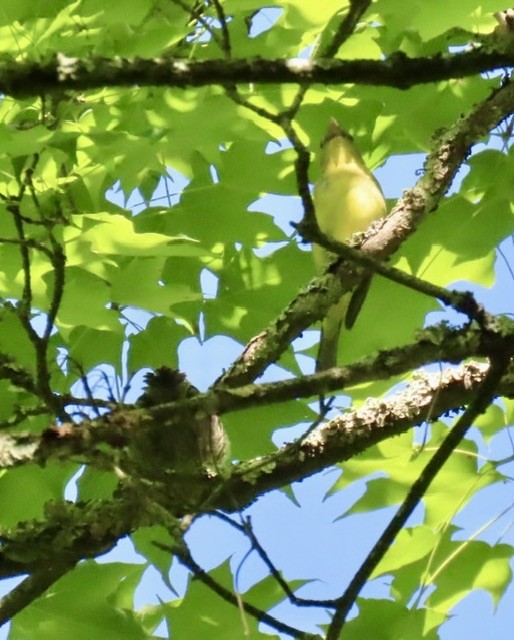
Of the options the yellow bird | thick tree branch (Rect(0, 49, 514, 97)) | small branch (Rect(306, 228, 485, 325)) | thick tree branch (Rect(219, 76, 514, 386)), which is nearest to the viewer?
thick tree branch (Rect(0, 49, 514, 97))

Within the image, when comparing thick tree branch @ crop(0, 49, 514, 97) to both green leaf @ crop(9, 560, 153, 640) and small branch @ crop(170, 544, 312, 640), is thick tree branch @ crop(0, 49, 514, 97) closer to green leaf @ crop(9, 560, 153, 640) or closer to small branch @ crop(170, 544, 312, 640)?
small branch @ crop(170, 544, 312, 640)

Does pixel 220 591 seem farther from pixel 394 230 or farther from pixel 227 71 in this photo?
pixel 394 230

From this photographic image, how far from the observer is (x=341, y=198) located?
10.1ft

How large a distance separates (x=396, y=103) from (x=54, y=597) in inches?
55.2

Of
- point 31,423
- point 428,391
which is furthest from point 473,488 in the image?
point 31,423

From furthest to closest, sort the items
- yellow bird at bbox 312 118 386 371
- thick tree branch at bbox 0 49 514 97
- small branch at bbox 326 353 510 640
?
yellow bird at bbox 312 118 386 371 → small branch at bbox 326 353 510 640 → thick tree branch at bbox 0 49 514 97

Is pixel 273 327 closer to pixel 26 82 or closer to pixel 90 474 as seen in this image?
pixel 90 474

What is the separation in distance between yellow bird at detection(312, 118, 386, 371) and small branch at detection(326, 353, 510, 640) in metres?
1.25

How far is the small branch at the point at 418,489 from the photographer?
1379mm

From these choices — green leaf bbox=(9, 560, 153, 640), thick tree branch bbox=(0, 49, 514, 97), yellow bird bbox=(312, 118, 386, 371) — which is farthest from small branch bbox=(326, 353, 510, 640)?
yellow bird bbox=(312, 118, 386, 371)

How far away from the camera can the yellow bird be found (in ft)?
8.93

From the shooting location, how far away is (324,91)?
2043mm

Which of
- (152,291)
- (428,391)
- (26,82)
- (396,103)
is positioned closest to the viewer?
(26,82)

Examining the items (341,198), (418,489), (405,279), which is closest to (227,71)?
(405,279)
